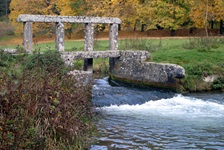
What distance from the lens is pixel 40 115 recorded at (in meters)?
7.73

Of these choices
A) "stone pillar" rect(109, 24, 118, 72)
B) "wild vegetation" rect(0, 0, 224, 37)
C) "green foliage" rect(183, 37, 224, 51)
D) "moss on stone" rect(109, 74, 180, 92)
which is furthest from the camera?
"wild vegetation" rect(0, 0, 224, 37)

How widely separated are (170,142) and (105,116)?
3079mm

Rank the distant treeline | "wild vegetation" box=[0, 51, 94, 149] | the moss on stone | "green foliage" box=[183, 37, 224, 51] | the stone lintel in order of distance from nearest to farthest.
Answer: "wild vegetation" box=[0, 51, 94, 149] < the stone lintel < the moss on stone < "green foliage" box=[183, 37, 224, 51] < the distant treeline

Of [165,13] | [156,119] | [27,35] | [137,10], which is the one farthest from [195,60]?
[165,13]

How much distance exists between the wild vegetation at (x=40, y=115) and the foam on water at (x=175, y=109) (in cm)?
401

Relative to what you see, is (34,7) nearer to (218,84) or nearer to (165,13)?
(165,13)

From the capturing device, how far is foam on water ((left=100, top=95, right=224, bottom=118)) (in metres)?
12.7

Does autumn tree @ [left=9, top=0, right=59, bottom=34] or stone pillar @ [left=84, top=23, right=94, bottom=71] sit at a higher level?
autumn tree @ [left=9, top=0, right=59, bottom=34]

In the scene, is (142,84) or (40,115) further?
(142,84)

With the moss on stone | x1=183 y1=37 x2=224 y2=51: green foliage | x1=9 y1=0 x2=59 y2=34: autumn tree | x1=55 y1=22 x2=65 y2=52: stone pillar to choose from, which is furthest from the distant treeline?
x1=55 y1=22 x2=65 y2=52: stone pillar

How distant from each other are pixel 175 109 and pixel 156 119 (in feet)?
5.60

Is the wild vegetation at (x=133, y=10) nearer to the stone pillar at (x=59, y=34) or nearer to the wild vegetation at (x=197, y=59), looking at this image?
the wild vegetation at (x=197, y=59)

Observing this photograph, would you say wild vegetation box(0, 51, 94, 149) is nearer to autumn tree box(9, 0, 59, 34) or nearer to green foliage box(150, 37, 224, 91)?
green foliage box(150, 37, 224, 91)

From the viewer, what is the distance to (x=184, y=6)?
115 feet
